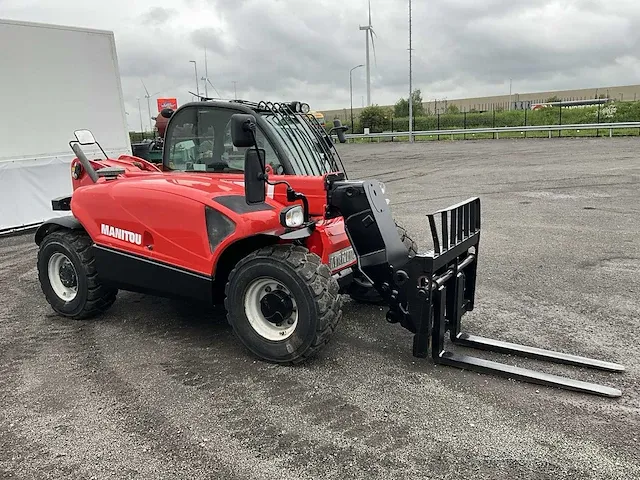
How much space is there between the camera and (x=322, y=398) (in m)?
3.85

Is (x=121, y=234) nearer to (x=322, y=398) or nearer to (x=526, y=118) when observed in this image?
(x=322, y=398)

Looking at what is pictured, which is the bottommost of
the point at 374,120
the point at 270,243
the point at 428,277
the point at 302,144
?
the point at 428,277

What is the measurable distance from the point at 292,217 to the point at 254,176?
41cm

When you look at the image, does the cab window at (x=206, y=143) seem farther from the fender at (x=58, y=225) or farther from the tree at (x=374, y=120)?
the tree at (x=374, y=120)

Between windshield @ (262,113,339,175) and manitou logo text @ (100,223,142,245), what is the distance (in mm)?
1482

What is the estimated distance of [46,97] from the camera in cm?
1032

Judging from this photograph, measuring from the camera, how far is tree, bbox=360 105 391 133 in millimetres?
45594

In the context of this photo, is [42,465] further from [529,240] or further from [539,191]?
[539,191]

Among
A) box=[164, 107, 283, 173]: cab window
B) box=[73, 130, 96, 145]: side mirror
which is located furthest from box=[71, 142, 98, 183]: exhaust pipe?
box=[164, 107, 283, 173]: cab window

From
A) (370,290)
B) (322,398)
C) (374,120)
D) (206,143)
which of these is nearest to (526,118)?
(374,120)

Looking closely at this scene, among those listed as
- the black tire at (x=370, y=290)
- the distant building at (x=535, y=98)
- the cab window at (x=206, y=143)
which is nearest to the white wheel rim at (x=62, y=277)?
the cab window at (x=206, y=143)

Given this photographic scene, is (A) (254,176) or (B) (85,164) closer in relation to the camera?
(A) (254,176)

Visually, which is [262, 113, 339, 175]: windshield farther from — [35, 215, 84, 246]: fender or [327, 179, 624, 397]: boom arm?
[35, 215, 84, 246]: fender

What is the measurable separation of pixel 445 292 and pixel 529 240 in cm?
476
